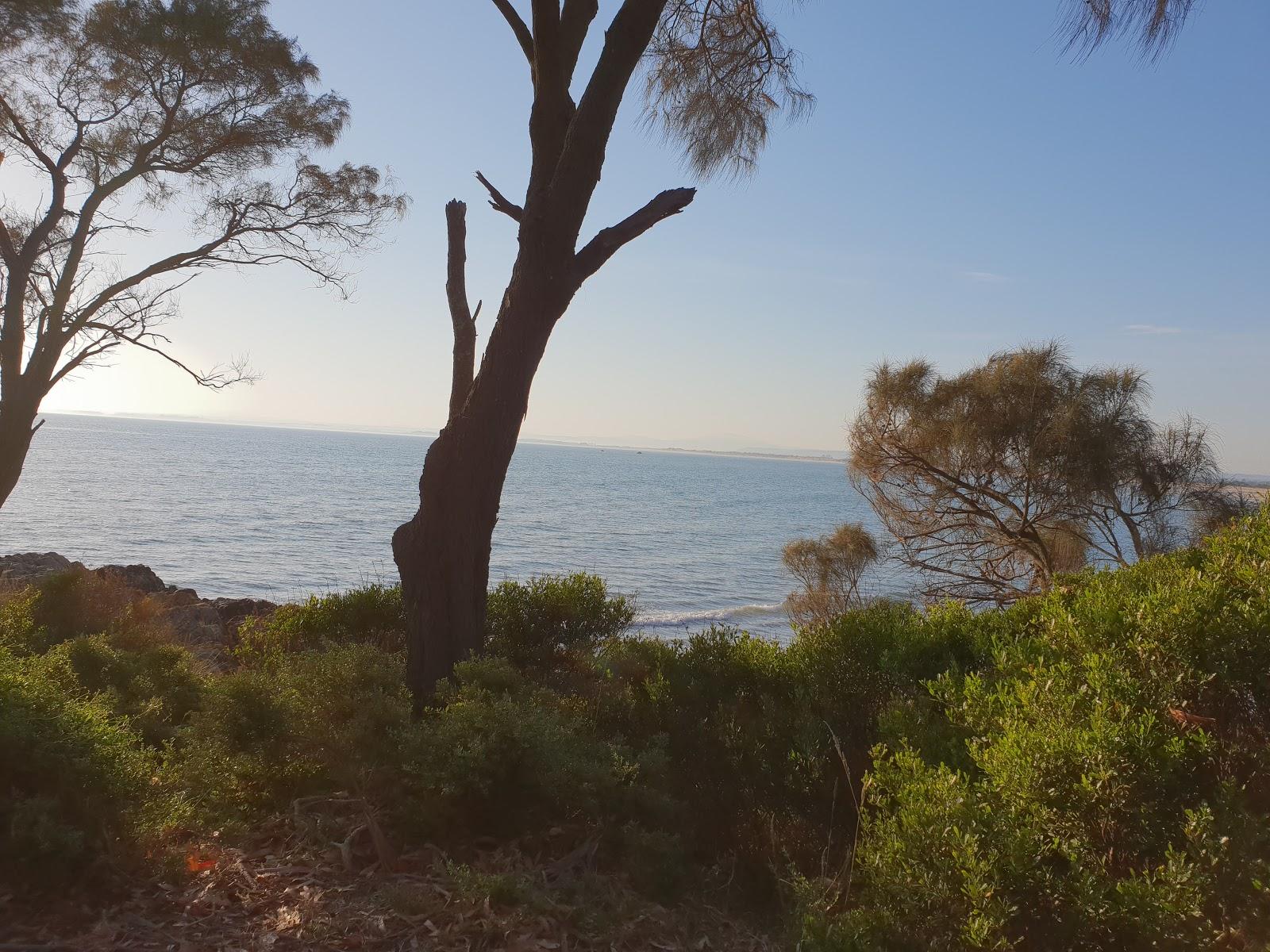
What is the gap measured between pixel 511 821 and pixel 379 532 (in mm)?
36063

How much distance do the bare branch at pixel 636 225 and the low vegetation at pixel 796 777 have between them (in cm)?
251

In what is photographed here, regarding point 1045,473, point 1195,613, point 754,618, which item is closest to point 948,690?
point 1195,613

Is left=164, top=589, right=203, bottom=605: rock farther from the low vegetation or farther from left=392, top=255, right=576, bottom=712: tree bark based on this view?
left=392, top=255, right=576, bottom=712: tree bark

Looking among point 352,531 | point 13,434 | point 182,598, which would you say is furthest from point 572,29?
point 352,531

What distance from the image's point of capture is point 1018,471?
14.9 m

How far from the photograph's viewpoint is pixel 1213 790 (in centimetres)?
272

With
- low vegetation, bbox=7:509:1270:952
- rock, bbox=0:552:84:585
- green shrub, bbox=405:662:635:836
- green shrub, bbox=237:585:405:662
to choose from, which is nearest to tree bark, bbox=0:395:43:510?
green shrub, bbox=237:585:405:662

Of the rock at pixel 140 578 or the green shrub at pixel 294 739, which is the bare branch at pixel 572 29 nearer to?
the green shrub at pixel 294 739

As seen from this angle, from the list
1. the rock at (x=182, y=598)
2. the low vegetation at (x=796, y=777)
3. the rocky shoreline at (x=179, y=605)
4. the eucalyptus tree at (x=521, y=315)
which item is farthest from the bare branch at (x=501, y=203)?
the rock at (x=182, y=598)

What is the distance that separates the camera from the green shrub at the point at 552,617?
695cm

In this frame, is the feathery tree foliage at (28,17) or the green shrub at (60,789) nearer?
the green shrub at (60,789)

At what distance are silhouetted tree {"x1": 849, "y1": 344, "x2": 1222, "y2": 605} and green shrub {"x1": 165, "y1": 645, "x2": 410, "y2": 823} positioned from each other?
1208 centimetres

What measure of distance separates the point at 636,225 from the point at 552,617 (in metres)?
3.40

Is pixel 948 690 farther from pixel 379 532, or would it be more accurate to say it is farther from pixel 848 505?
pixel 848 505
